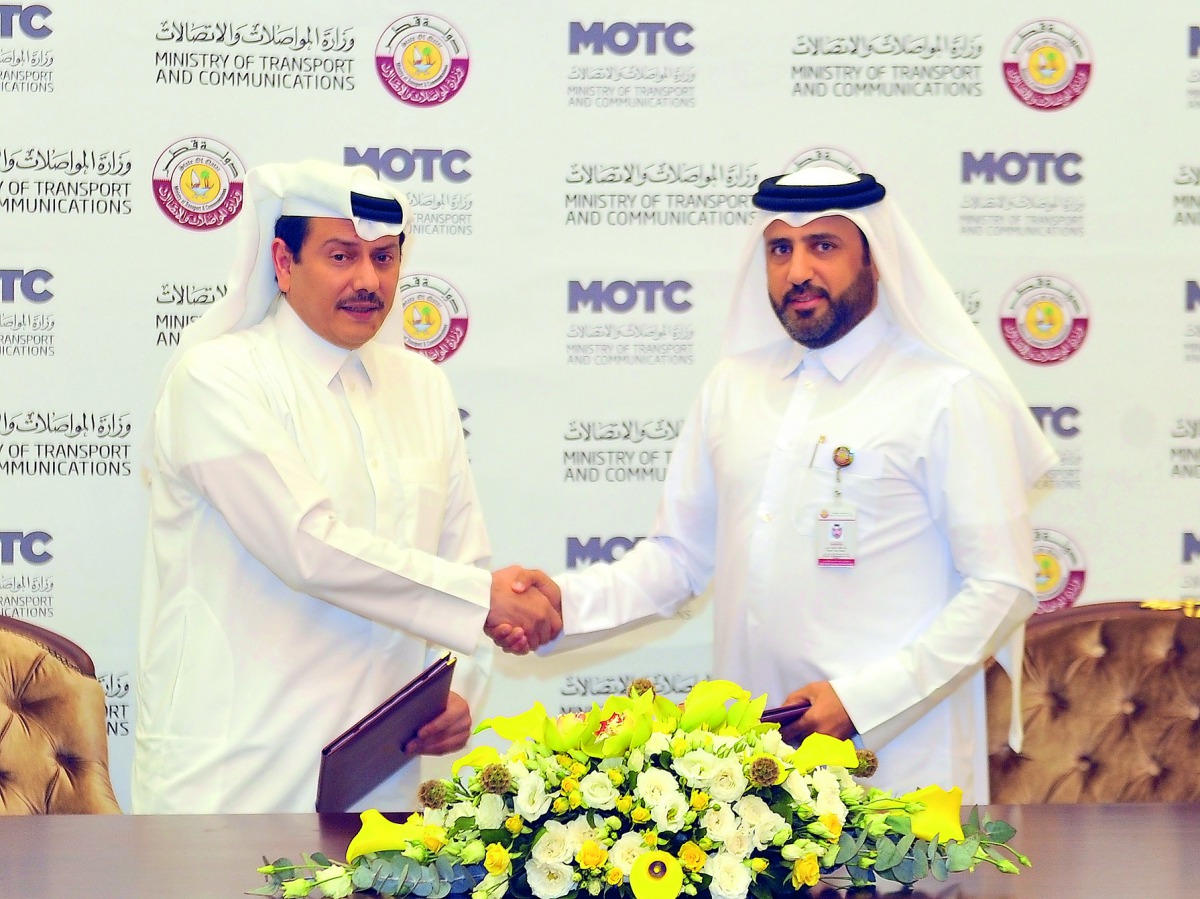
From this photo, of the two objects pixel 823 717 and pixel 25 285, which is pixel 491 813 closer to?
pixel 823 717

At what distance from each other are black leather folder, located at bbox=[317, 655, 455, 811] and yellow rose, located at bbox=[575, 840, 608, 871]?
0.90 metres

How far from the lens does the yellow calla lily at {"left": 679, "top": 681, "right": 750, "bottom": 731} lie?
1.64 meters

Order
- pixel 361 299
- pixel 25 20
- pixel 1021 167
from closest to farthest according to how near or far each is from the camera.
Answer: pixel 361 299 → pixel 25 20 → pixel 1021 167

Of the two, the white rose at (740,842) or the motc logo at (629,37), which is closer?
the white rose at (740,842)

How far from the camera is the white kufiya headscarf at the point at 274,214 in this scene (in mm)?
2984

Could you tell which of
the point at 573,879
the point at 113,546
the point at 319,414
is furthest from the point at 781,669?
the point at 113,546

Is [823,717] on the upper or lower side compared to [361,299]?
lower

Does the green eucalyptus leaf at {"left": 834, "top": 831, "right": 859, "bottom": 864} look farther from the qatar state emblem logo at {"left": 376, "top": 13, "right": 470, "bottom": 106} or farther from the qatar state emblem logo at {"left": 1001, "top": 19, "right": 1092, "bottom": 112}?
the qatar state emblem logo at {"left": 1001, "top": 19, "right": 1092, "bottom": 112}

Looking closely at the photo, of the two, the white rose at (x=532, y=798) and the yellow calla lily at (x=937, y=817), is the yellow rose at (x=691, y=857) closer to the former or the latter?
the white rose at (x=532, y=798)

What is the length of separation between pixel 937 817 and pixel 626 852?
16.2 inches

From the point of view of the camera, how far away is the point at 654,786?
1.52 meters

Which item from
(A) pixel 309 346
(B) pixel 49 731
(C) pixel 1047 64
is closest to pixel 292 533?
(A) pixel 309 346

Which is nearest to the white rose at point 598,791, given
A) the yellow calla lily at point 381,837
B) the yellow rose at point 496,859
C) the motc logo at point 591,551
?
the yellow rose at point 496,859

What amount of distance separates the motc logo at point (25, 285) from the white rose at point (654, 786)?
2778 millimetres
